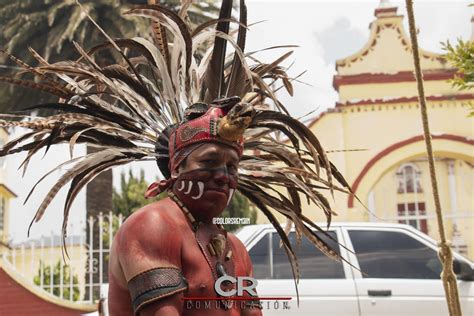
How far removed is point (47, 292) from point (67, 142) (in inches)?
289

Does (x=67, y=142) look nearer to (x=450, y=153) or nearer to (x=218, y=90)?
(x=218, y=90)

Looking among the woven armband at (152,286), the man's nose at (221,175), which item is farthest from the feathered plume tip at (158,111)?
the woven armband at (152,286)

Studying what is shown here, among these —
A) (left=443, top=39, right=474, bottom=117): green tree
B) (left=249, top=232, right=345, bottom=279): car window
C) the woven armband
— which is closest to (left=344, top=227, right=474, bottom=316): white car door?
(left=249, top=232, right=345, bottom=279): car window

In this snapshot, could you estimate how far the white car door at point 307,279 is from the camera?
19.0ft

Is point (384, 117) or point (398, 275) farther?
point (384, 117)

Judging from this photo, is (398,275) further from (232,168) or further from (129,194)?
(129,194)

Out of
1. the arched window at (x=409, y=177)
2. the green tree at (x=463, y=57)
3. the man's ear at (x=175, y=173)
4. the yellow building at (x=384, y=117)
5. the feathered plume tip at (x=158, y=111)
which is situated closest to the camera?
the man's ear at (x=175, y=173)

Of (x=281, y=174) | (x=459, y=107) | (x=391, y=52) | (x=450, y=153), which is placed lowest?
(x=281, y=174)

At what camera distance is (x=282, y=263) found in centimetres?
597

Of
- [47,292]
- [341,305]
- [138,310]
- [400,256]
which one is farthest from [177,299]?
[47,292]

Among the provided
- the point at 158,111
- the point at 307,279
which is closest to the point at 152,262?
the point at 158,111

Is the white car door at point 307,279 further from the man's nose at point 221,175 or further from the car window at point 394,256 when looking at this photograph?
the man's nose at point 221,175

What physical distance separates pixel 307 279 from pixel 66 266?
4369 mm

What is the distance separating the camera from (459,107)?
1255 cm
